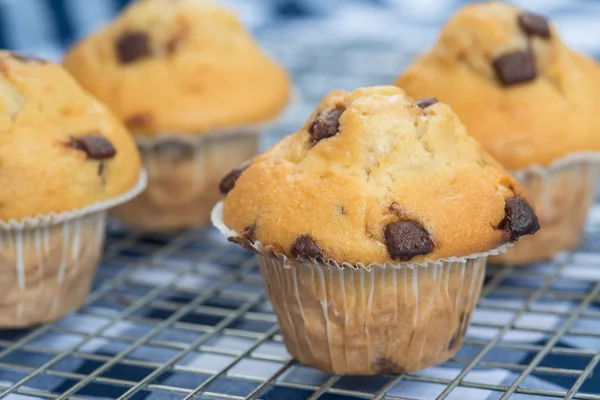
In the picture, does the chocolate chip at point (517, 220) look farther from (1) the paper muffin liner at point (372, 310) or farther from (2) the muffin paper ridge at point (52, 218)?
(2) the muffin paper ridge at point (52, 218)

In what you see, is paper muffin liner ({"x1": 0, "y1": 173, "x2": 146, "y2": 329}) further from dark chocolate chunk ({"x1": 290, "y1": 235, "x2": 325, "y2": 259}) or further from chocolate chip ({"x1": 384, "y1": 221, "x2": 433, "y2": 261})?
chocolate chip ({"x1": 384, "y1": 221, "x2": 433, "y2": 261})

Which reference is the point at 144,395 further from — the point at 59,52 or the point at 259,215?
the point at 59,52

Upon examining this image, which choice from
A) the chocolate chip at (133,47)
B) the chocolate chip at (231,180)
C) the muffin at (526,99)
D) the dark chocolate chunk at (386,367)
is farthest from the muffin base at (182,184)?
the dark chocolate chunk at (386,367)

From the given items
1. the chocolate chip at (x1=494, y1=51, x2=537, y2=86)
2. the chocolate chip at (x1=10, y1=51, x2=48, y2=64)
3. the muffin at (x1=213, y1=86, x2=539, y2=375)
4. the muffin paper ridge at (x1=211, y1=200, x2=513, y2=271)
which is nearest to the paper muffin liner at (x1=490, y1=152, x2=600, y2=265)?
the chocolate chip at (x1=494, y1=51, x2=537, y2=86)

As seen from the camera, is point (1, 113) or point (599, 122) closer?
point (1, 113)

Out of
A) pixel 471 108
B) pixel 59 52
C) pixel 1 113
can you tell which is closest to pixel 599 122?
pixel 471 108

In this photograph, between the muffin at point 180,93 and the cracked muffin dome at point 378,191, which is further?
the muffin at point 180,93

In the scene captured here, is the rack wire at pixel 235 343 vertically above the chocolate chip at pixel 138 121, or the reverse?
the chocolate chip at pixel 138 121

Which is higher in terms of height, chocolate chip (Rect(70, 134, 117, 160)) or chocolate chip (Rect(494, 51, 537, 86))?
chocolate chip (Rect(494, 51, 537, 86))
